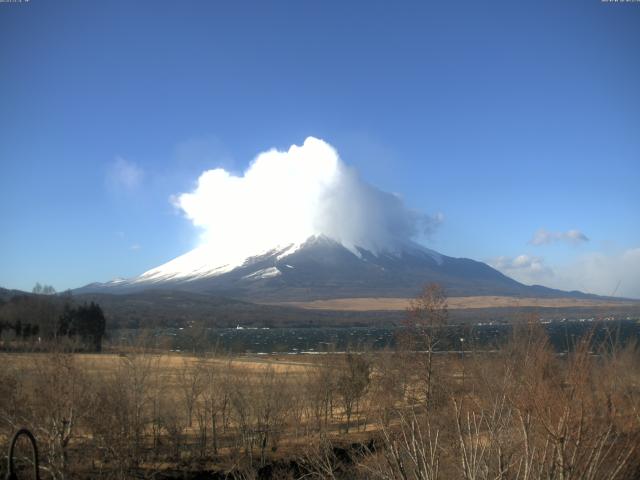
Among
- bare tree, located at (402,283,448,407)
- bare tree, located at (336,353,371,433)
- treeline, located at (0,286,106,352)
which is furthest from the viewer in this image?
treeline, located at (0,286,106,352)

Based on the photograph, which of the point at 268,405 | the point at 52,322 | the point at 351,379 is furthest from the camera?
the point at 52,322

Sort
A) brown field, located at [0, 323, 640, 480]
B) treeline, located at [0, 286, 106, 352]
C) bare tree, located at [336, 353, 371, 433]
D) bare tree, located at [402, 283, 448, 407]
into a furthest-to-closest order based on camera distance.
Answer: treeline, located at [0, 286, 106, 352], bare tree, located at [336, 353, 371, 433], bare tree, located at [402, 283, 448, 407], brown field, located at [0, 323, 640, 480]

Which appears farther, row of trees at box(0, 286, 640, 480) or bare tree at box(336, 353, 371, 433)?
bare tree at box(336, 353, 371, 433)

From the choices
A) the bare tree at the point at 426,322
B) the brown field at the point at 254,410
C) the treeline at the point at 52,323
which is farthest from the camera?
the treeline at the point at 52,323

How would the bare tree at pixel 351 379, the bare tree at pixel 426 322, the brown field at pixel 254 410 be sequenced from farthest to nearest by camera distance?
the bare tree at pixel 351 379 → the bare tree at pixel 426 322 → the brown field at pixel 254 410

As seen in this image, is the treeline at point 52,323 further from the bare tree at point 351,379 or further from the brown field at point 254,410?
the bare tree at point 351,379

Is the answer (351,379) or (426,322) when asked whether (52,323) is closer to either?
(351,379)

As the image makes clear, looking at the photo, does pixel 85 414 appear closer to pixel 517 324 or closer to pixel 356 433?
pixel 356 433

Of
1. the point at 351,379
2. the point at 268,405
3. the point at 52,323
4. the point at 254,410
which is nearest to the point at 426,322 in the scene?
the point at 268,405

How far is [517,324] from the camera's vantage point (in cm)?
4022

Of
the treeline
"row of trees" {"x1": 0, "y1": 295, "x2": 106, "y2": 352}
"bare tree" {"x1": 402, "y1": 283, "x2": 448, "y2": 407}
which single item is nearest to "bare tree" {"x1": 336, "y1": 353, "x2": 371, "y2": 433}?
"bare tree" {"x1": 402, "y1": 283, "x2": 448, "y2": 407}

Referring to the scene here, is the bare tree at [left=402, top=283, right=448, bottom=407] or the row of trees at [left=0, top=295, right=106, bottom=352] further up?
the bare tree at [left=402, top=283, right=448, bottom=407]

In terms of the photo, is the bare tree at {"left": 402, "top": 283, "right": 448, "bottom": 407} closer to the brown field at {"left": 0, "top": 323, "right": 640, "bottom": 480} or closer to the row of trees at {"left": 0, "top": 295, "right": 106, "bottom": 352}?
the brown field at {"left": 0, "top": 323, "right": 640, "bottom": 480}

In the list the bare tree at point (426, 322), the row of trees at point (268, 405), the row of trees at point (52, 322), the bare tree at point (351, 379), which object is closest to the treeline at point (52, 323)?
the row of trees at point (52, 322)
